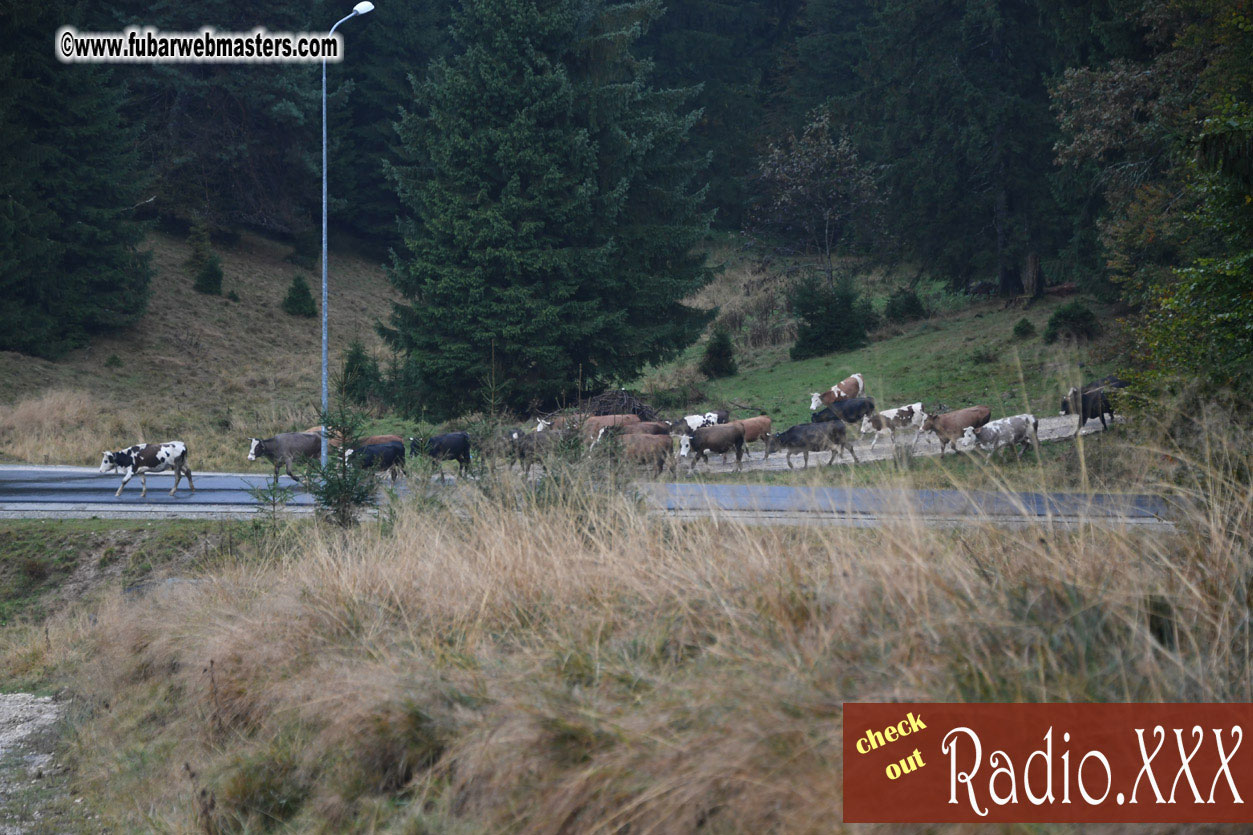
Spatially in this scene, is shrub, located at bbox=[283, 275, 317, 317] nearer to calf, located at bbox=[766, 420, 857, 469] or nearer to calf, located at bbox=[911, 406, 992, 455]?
calf, located at bbox=[766, 420, 857, 469]

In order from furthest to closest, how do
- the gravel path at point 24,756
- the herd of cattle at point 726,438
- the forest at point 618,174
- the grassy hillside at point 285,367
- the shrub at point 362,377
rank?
the shrub at point 362,377, the grassy hillside at point 285,367, the forest at point 618,174, the herd of cattle at point 726,438, the gravel path at point 24,756

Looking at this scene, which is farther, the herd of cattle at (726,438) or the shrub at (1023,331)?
the shrub at (1023,331)

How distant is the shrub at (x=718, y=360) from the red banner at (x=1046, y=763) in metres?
32.5

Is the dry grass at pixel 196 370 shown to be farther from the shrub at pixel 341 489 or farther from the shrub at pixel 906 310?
the shrub at pixel 906 310

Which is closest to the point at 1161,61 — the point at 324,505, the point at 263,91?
the point at 324,505

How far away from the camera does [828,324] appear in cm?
3656

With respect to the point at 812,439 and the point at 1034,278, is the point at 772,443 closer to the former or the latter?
the point at 812,439

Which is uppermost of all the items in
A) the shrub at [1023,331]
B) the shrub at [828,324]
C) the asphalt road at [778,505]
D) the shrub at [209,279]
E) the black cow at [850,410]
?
the shrub at [209,279]

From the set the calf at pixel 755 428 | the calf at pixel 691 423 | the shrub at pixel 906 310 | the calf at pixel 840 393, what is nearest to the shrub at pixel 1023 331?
the calf at pixel 840 393

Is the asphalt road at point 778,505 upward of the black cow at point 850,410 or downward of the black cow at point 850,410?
downward

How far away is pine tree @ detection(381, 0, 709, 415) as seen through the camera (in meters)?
28.4

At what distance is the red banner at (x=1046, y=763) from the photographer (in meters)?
3.56

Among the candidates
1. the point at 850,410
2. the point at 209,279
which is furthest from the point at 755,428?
the point at 209,279

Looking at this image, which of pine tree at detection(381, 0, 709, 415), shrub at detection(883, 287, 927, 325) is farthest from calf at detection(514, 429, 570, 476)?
shrub at detection(883, 287, 927, 325)
